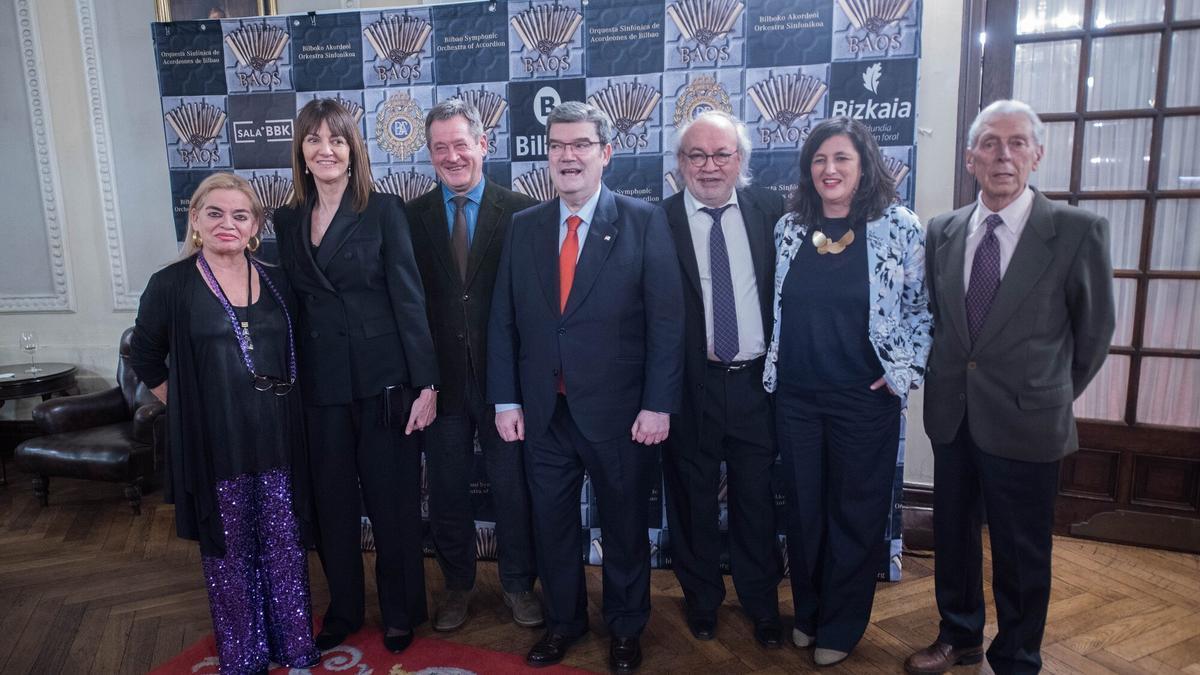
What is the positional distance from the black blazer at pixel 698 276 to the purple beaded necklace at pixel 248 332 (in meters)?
1.20

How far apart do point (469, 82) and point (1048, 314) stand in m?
2.29

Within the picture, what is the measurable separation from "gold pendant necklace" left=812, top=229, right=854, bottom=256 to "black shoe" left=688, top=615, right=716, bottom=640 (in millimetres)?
1317

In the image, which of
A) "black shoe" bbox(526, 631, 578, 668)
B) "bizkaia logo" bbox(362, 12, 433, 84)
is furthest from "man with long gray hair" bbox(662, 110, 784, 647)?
"bizkaia logo" bbox(362, 12, 433, 84)

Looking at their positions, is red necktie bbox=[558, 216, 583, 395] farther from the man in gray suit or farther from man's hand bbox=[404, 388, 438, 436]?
the man in gray suit

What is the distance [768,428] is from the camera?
2.46m

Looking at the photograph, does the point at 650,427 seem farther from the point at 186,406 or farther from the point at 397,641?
the point at 186,406

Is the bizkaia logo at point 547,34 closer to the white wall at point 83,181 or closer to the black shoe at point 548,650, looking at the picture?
the black shoe at point 548,650

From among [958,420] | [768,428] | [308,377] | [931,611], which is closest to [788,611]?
[931,611]

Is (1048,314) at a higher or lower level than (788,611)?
higher

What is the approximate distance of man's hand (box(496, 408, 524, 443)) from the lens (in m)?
2.38

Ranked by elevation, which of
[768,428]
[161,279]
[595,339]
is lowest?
[768,428]

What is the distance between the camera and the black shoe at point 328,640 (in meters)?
2.54

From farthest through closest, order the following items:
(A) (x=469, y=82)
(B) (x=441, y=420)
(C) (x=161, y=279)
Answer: (A) (x=469, y=82) < (B) (x=441, y=420) < (C) (x=161, y=279)

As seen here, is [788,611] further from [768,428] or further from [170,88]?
[170,88]
